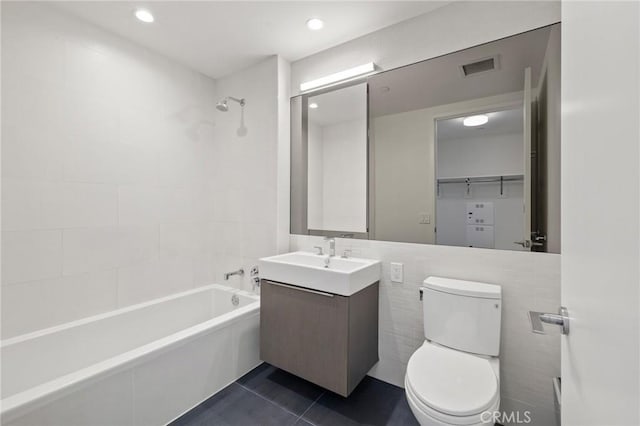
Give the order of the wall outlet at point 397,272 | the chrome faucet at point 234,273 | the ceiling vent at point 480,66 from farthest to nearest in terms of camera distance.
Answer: the chrome faucet at point 234,273, the wall outlet at point 397,272, the ceiling vent at point 480,66

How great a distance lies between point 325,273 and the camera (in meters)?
1.73

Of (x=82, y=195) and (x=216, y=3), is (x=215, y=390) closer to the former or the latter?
(x=82, y=195)

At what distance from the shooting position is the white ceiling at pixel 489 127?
5.27ft

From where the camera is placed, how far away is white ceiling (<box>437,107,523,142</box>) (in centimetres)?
161

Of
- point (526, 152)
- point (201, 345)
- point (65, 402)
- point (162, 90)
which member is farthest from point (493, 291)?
point (162, 90)

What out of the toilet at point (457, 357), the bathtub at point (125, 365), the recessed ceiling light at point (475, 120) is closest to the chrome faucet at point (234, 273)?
the bathtub at point (125, 365)

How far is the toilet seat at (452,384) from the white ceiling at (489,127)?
128 cm

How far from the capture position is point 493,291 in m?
1.55

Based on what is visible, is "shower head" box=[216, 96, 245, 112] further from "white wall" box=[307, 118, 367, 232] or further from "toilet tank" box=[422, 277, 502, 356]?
"toilet tank" box=[422, 277, 502, 356]

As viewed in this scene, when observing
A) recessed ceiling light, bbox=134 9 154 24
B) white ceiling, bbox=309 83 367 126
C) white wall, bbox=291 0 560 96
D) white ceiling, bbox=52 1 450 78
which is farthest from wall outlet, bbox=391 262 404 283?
recessed ceiling light, bbox=134 9 154 24

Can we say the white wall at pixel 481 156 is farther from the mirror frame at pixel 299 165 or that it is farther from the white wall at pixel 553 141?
the mirror frame at pixel 299 165
